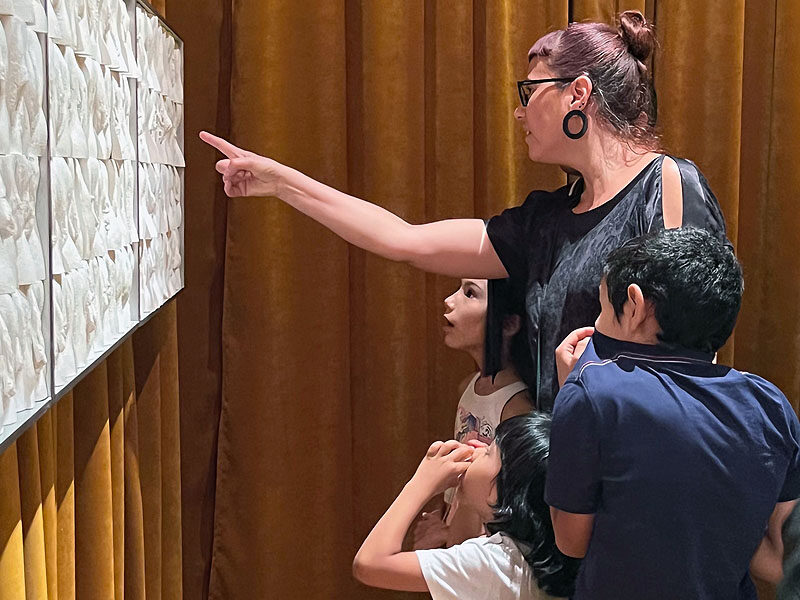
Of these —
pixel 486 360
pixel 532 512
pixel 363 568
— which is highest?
pixel 486 360

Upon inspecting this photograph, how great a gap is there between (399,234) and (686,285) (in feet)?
2.37

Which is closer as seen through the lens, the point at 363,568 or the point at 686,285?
the point at 686,285

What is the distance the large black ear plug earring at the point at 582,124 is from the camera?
1.78 meters

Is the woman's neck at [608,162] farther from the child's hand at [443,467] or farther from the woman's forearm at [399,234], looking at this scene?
the child's hand at [443,467]

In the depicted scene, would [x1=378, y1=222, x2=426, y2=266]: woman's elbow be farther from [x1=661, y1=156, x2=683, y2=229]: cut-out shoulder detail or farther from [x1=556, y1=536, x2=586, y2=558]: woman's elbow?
[x1=556, y1=536, x2=586, y2=558]: woman's elbow

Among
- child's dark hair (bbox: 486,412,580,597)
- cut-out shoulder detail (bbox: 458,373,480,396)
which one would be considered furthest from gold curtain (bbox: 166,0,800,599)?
child's dark hair (bbox: 486,412,580,597)

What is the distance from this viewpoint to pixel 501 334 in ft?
6.73

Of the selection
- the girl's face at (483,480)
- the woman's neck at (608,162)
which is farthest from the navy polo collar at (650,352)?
the woman's neck at (608,162)

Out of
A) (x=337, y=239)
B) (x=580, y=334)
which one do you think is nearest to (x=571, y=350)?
(x=580, y=334)

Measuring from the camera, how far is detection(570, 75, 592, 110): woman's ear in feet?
5.81

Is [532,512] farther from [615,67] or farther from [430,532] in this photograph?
[615,67]

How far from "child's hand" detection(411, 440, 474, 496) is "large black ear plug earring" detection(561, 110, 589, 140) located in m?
0.60

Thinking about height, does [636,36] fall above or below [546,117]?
above

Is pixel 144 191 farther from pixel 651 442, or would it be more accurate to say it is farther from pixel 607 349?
pixel 651 442
